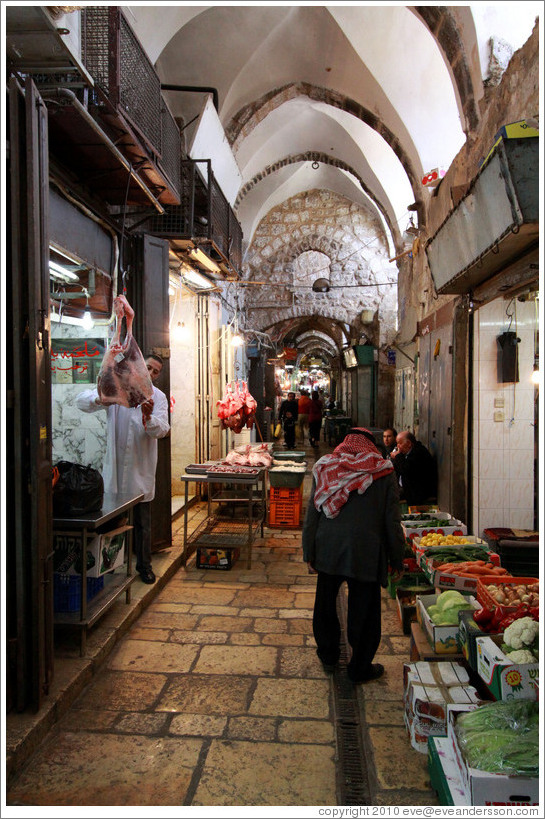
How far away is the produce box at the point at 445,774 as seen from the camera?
2336 mm

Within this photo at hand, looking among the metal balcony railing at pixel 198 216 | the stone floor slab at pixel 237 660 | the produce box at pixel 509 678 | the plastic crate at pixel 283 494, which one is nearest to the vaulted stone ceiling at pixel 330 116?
the metal balcony railing at pixel 198 216

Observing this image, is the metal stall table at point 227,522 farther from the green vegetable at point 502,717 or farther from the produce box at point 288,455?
the green vegetable at point 502,717

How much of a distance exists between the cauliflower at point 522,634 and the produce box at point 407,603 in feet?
5.93

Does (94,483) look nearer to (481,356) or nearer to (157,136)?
(157,136)

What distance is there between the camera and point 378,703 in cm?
352

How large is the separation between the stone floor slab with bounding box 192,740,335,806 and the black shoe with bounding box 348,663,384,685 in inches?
30.2

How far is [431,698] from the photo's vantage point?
9.59ft

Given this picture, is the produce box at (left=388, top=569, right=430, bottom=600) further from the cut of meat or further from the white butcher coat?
the cut of meat

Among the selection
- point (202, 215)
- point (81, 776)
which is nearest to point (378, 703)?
point (81, 776)

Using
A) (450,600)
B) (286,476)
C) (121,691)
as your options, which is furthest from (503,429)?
(121,691)

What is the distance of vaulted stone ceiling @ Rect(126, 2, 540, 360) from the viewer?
7000mm

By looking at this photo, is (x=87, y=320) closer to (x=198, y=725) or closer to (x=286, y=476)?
(x=286, y=476)

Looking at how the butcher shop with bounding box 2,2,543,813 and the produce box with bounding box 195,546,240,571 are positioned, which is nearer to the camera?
the butcher shop with bounding box 2,2,543,813

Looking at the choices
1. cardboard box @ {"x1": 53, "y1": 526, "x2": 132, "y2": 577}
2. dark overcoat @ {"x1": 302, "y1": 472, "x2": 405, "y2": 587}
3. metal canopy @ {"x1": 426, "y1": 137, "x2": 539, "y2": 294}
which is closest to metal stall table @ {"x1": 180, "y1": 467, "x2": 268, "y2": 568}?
cardboard box @ {"x1": 53, "y1": 526, "x2": 132, "y2": 577}
